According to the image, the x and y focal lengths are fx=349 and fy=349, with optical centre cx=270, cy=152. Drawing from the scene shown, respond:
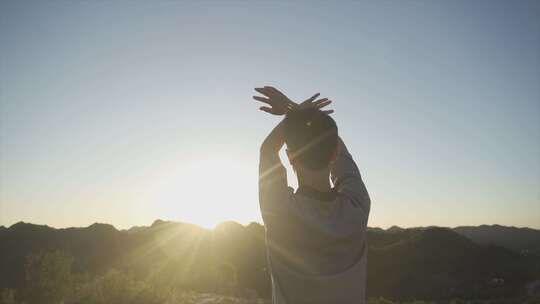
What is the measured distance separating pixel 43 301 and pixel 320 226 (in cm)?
2318

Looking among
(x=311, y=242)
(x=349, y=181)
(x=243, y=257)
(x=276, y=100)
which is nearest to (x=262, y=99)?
(x=276, y=100)

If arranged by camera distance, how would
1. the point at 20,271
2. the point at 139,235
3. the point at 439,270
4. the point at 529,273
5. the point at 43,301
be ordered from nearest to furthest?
the point at 43,301 → the point at 529,273 → the point at 439,270 → the point at 20,271 → the point at 139,235

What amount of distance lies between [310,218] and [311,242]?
0.11m

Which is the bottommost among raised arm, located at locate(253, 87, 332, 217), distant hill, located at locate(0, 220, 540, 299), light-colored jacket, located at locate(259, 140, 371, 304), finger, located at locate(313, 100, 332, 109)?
distant hill, located at locate(0, 220, 540, 299)

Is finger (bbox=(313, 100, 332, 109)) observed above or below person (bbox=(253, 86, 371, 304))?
above

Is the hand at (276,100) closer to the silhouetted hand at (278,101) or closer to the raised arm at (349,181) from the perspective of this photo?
the silhouetted hand at (278,101)

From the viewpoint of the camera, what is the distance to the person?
1397 mm

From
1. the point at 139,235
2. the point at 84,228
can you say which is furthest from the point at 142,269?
the point at 84,228

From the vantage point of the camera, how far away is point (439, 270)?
59.7 meters

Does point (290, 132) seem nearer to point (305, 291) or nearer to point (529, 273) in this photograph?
point (305, 291)

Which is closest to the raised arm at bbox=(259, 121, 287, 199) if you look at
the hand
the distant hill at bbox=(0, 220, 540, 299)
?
the hand

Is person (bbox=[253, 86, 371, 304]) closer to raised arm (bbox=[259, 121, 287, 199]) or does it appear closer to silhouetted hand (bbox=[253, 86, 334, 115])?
raised arm (bbox=[259, 121, 287, 199])

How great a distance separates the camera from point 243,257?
2628 inches

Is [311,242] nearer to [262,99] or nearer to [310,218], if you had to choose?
[310,218]
